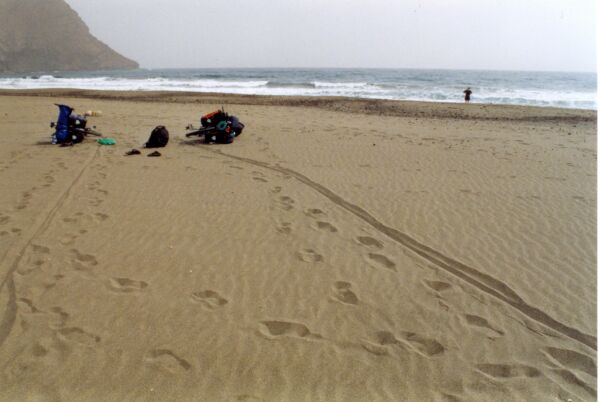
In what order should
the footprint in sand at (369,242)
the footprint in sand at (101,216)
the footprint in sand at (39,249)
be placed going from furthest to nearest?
the footprint in sand at (101,216) → the footprint in sand at (369,242) → the footprint in sand at (39,249)

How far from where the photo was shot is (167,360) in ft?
9.69

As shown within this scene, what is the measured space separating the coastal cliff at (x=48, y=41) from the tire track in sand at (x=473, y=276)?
137253mm

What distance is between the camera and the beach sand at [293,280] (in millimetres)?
2867

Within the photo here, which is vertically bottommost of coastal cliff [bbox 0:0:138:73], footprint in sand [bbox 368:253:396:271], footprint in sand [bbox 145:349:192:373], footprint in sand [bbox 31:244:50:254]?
footprint in sand [bbox 145:349:192:373]

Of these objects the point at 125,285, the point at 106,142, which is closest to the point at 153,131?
the point at 106,142

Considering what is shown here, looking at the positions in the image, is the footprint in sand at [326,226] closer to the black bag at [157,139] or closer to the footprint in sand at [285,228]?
the footprint in sand at [285,228]

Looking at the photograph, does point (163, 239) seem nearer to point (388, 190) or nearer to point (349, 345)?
point (349, 345)

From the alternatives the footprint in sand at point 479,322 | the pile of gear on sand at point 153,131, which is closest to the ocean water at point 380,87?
the pile of gear on sand at point 153,131

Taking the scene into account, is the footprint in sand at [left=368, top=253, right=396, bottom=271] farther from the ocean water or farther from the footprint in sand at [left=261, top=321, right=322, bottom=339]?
the ocean water

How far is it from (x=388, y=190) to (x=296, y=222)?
2.20m

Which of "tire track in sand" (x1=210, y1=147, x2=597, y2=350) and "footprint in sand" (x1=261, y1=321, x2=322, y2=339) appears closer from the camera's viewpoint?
"footprint in sand" (x1=261, y1=321, x2=322, y2=339)

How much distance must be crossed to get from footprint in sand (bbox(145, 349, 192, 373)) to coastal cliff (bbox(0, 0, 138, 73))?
138388 mm

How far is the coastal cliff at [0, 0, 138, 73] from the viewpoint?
393 feet

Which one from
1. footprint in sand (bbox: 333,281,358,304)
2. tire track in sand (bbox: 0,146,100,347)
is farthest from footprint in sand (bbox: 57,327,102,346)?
footprint in sand (bbox: 333,281,358,304)
